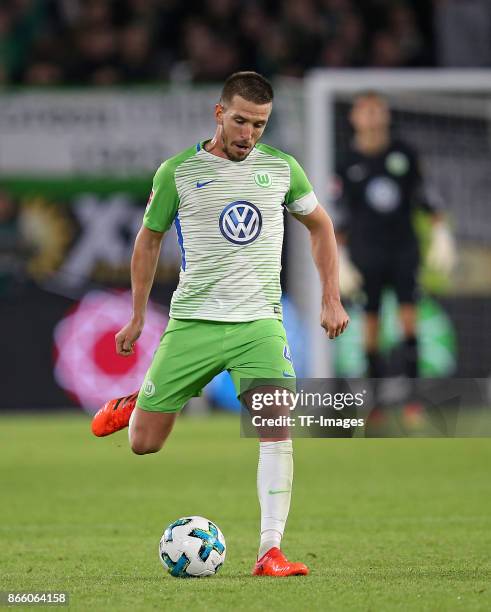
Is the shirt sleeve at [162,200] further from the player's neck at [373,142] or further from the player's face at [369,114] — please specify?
the player's neck at [373,142]

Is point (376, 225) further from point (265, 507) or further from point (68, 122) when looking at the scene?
point (265, 507)

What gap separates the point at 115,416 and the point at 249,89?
5.13ft

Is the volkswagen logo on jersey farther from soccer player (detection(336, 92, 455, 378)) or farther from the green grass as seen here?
soccer player (detection(336, 92, 455, 378))

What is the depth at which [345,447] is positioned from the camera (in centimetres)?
1292

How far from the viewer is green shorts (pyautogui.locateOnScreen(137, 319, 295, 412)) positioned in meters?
6.12

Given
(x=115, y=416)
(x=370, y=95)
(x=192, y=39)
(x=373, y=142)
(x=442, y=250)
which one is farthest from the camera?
(x=192, y=39)

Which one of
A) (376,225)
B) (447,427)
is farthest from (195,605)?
(376,225)

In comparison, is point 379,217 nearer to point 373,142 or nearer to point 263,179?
point 373,142

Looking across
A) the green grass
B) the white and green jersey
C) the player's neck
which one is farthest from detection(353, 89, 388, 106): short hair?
the white and green jersey

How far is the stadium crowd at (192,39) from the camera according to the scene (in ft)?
56.1

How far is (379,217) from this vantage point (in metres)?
14.1

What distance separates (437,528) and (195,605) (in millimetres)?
2703

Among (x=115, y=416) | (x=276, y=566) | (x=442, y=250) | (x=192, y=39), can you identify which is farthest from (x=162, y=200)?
(x=192, y=39)

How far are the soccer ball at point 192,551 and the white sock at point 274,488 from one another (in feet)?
0.59
